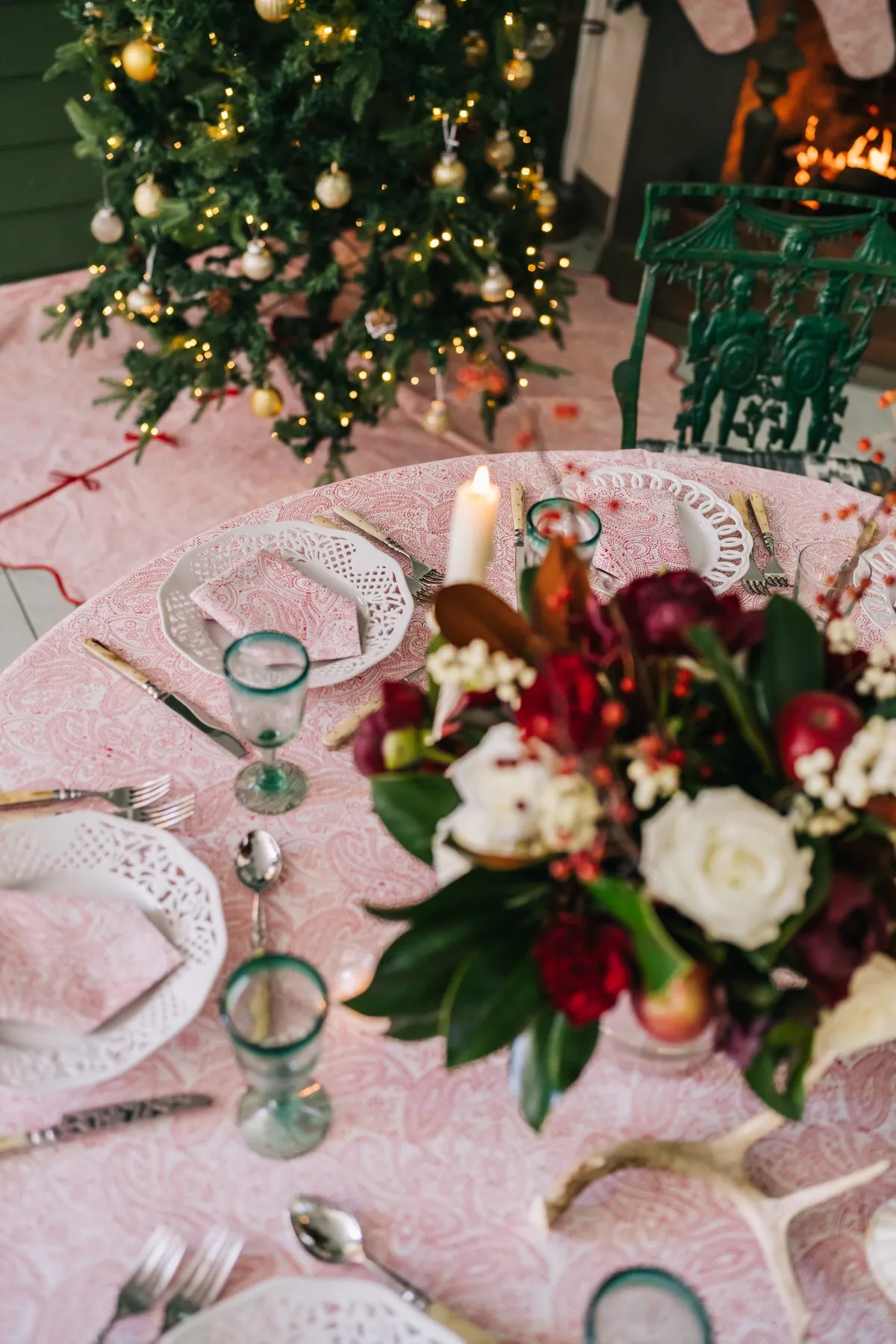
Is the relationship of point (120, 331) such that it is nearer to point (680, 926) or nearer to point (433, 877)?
point (433, 877)

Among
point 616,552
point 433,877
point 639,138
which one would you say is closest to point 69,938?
Answer: point 433,877

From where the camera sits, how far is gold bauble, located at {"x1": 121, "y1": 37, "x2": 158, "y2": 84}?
6.15 ft

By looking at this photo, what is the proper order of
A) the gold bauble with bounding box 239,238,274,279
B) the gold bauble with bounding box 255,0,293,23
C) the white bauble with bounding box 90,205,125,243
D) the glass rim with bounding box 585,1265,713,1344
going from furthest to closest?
the white bauble with bounding box 90,205,125,243, the gold bauble with bounding box 239,238,274,279, the gold bauble with bounding box 255,0,293,23, the glass rim with bounding box 585,1265,713,1344

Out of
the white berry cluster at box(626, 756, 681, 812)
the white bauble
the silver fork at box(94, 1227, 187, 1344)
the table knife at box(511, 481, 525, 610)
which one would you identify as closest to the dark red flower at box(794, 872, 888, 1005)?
the white berry cluster at box(626, 756, 681, 812)

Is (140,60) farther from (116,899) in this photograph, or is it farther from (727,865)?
(727,865)

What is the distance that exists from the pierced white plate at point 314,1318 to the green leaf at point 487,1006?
17 centimetres

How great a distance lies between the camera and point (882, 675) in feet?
2.01

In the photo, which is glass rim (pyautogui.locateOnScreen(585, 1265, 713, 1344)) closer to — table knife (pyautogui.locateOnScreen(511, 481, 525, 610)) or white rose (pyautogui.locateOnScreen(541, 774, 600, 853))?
white rose (pyautogui.locateOnScreen(541, 774, 600, 853))

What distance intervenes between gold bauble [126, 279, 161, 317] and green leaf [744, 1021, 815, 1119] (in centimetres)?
204

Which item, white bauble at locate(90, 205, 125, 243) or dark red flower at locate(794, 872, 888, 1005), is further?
white bauble at locate(90, 205, 125, 243)

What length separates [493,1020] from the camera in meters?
0.58

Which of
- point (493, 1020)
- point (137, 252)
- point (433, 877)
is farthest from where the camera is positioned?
point (137, 252)

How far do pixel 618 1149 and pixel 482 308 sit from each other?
193cm

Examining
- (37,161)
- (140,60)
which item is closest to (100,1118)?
(140,60)
